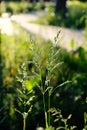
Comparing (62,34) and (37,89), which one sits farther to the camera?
(62,34)

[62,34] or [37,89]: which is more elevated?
[62,34]

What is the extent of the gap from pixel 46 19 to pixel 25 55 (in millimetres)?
11222

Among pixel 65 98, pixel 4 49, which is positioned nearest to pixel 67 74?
pixel 65 98

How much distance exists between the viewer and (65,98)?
14.0 feet

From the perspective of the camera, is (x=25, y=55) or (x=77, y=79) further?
(x=25, y=55)

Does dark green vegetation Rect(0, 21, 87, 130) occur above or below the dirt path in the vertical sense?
above

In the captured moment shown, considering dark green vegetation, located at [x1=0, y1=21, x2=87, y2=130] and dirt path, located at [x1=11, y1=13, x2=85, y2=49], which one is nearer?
dark green vegetation, located at [x1=0, y1=21, x2=87, y2=130]

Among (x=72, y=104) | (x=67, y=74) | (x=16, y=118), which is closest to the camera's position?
(x=16, y=118)

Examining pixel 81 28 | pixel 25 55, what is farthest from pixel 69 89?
pixel 81 28

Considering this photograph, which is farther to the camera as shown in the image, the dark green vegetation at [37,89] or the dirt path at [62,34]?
the dirt path at [62,34]

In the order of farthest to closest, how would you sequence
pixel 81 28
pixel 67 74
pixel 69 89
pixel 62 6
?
pixel 62 6, pixel 81 28, pixel 67 74, pixel 69 89

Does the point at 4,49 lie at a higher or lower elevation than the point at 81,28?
higher

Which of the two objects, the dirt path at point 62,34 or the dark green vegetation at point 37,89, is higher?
the dark green vegetation at point 37,89

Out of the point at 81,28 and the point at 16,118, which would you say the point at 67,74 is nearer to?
the point at 16,118
